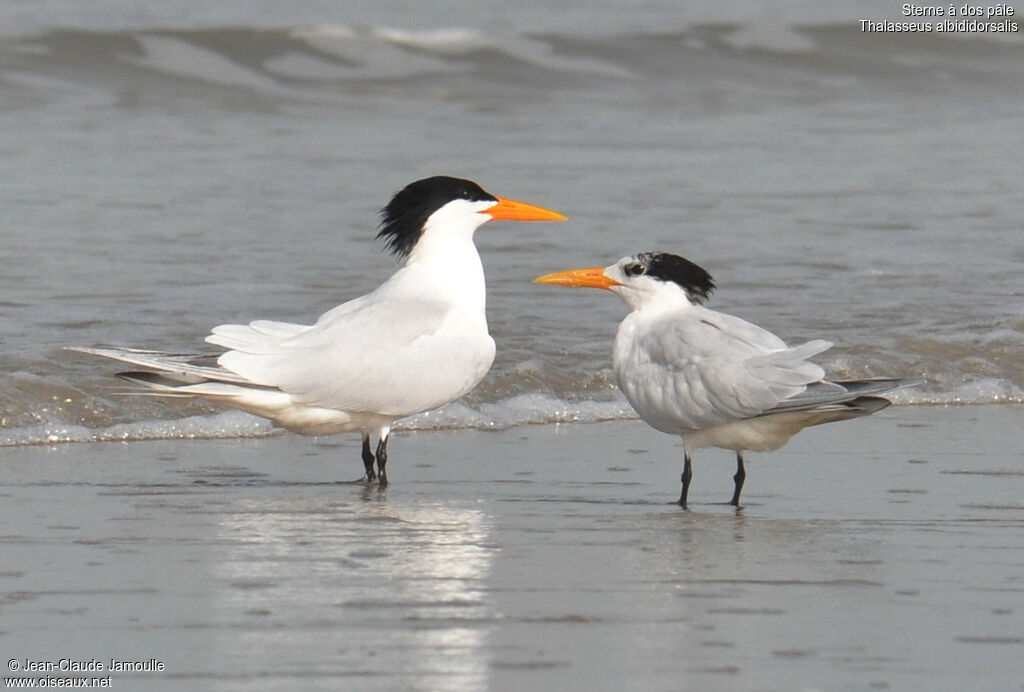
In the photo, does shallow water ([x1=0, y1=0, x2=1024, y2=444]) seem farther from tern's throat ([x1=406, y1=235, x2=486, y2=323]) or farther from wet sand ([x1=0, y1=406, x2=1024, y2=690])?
wet sand ([x1=0, y1=406, x2=1024, y2=690])

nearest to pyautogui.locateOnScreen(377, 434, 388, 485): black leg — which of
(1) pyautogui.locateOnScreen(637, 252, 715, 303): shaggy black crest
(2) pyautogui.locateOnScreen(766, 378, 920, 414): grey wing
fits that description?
(1) pyautogui.locateOnScreen(637, 252, 715, 303): shaggy black crest

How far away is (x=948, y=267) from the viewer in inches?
381

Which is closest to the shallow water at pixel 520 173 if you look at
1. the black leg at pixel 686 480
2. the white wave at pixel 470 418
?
the white wave at pixel 470 418

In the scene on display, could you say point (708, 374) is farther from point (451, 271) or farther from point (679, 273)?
point (451, 271)

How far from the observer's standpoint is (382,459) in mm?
5773

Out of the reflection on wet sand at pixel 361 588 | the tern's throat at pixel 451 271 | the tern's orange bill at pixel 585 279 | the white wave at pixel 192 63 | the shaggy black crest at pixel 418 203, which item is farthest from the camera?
the white wave at pixel 192 63

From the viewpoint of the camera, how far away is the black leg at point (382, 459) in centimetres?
573

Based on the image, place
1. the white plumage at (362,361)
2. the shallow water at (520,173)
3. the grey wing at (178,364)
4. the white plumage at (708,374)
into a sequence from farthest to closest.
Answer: the shallow water at (520,173), the white plumage at (362,361), the grey wing at (178,364), the white plumage at (708,374)

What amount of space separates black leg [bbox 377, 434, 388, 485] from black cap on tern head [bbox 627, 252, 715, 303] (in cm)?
95

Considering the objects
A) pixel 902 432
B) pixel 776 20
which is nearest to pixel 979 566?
pixel 902 432

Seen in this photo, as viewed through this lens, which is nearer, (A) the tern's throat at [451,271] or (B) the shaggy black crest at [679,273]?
(B) the shaggy black crest at [679,273]

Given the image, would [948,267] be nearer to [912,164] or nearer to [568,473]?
[912,164]

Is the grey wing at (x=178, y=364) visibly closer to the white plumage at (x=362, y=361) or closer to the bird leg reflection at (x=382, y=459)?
the white plumage at (x=362, y=361)

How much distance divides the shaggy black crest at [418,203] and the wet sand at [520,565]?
0.75 metres
